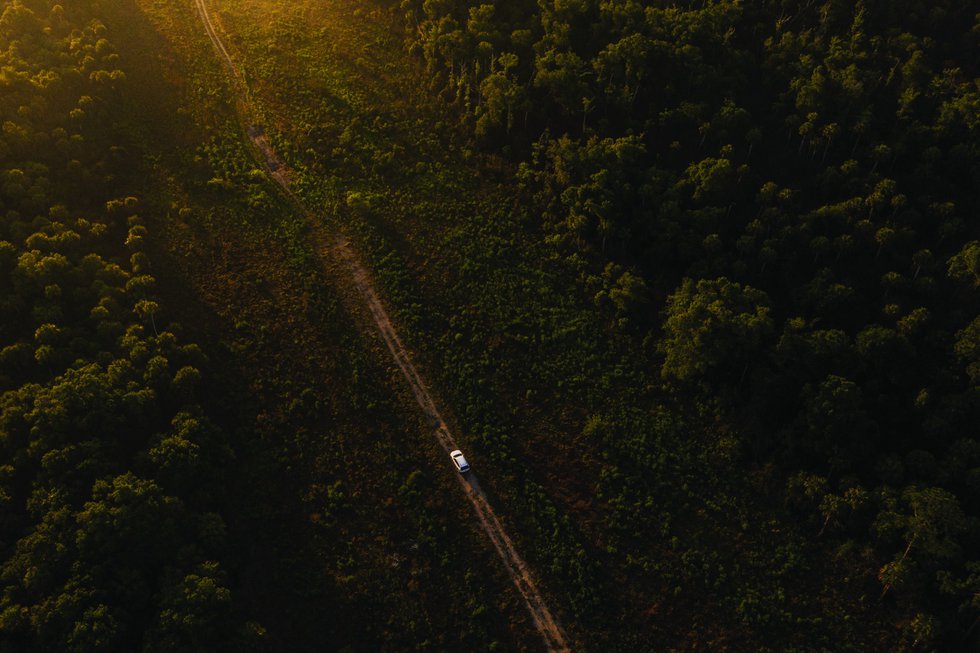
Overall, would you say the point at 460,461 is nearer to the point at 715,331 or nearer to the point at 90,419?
the point at 715,331

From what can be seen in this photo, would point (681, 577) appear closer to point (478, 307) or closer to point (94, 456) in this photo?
point (478, 307)

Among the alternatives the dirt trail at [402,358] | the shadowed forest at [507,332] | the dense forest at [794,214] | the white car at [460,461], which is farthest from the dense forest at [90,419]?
the dense forest at [794,214]

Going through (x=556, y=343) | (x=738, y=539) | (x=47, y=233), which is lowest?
(x=738, y=539)

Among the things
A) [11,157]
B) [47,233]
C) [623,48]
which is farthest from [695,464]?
[11,157]

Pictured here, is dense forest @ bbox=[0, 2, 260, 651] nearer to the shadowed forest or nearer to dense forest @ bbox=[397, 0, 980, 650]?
the shadowed forest

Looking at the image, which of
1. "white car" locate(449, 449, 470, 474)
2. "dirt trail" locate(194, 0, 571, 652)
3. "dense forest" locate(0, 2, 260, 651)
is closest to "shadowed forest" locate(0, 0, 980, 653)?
"dense forest" locate(0, 2, 260, 651)

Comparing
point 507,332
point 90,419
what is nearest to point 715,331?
point 507,332

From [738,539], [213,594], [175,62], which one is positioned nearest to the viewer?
[213,594]
